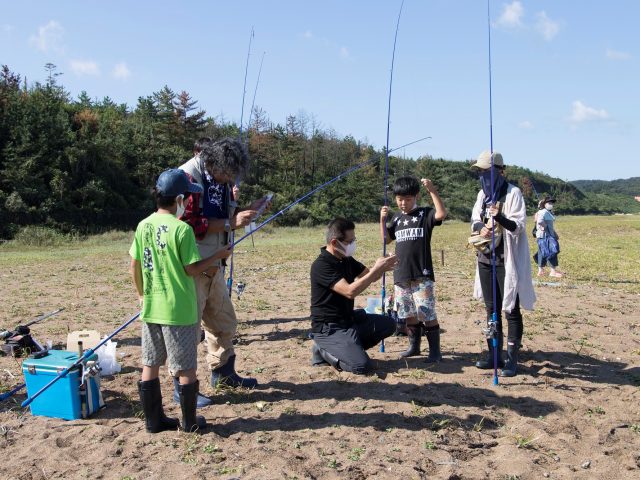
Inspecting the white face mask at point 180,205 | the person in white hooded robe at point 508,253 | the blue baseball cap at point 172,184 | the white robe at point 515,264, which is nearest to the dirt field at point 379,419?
the person in white hooded robe at point 508,253

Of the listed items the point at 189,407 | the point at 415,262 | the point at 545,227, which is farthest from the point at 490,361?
the point at 545,227

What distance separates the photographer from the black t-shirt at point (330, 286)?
5230 mm

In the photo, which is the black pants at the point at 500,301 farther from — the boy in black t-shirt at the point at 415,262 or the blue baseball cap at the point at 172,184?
the blue baseball cap at the point at 172,184

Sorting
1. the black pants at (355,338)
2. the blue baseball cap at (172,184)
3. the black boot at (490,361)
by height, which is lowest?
the black boot at (490,361)

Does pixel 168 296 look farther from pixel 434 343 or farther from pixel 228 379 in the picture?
pixel 434 343

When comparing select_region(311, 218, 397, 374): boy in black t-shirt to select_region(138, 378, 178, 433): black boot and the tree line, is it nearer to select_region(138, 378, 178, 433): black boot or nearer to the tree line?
select_region(138, 378, 178, 433): black boot

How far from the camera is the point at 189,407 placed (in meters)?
3.89

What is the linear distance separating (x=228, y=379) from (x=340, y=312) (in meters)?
1.28

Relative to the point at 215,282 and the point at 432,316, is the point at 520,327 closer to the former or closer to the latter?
the point at 432,316

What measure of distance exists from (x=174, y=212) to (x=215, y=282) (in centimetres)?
89

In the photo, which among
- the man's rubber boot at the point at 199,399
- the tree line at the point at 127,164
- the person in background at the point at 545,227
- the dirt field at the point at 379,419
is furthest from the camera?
the tree line at the point at 127,164

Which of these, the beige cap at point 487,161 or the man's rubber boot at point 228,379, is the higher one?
the beige cap at point 487,161

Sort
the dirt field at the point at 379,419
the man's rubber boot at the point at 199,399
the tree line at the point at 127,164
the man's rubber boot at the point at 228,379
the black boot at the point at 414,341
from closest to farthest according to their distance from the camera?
the dirt field at the point at 379,419
the man's rubber boot at the point at 199,399
the man's rubber boot at the point at 228,379
the black boot at the point at 414,341
the tree line at the point at 127,164

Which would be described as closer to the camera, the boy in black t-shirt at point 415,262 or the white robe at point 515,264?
the white robe at point 515,264
